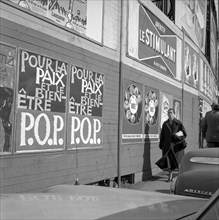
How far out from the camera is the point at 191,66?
14.6 m

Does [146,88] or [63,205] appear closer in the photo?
[63,205]

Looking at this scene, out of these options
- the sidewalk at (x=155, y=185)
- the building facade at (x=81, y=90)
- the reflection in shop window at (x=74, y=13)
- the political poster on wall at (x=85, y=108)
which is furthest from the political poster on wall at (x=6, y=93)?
the sidewalk at (x=155, y=185)

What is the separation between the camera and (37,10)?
19.0ft

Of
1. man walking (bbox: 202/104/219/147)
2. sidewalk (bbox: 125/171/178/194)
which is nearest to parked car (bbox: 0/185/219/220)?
man walking (bbox: 202/104/219/147)

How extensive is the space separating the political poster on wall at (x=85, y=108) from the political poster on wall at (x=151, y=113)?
2.44m

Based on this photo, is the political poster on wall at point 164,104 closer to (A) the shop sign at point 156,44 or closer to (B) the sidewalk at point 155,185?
(A) the shop sign at point 156,44

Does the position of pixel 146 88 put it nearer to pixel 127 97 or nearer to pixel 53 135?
pixel 127 97

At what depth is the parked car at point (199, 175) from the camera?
13.4ft

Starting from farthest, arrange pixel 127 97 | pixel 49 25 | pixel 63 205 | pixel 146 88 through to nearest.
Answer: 1. pixel 146 88
2. pixel 127 97
3. pixel 49 25
4. pixel 63 205

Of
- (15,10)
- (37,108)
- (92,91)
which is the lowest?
(37,108)

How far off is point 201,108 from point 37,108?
480 inches

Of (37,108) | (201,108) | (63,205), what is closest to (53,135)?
(37,108)

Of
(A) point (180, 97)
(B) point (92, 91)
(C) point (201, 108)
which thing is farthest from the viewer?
(C) point (201, 108)

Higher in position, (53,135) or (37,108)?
(37,108)
